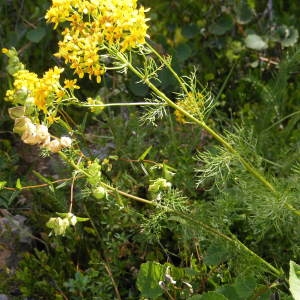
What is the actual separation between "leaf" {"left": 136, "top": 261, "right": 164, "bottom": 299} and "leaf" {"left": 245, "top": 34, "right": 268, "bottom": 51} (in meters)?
1.26

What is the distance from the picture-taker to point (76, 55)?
1.49m

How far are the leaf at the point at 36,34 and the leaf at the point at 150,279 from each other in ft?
4.05

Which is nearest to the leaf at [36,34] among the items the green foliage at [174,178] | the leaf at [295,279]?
the green foliage at [174,178]

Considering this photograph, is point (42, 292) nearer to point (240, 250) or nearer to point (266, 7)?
point (240, 250)

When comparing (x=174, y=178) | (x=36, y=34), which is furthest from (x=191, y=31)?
(x=174, y=178)

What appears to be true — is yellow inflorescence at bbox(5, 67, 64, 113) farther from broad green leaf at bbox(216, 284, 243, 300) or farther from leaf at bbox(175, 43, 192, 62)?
leaf at bbox(175, 43, 192, 62)

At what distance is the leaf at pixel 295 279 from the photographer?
56.6 inches

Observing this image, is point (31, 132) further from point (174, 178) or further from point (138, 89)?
point (138, 89)

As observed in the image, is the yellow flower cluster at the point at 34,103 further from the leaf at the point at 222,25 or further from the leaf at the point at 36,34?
the leaf at the point at 222,25

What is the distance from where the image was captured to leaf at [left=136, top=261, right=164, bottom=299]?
5.57 feet

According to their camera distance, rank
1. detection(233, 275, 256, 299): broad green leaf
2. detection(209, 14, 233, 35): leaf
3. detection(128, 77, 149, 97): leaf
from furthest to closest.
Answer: detection(209, 14, 233, 35): leaf, detection(128, 77, 149, 97): leaf, detection(233, 275, 256, 299): broad green leaf

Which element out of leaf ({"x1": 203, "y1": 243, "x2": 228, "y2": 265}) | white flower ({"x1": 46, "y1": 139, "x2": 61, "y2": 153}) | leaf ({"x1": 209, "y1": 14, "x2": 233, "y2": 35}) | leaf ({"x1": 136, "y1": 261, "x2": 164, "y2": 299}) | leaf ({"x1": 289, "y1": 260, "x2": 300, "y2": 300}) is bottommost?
leaf ({"x1": 136, "y1": 261, "x2": 164, "y2": 299})

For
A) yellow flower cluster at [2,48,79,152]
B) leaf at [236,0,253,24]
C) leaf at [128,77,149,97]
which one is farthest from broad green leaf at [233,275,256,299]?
leaf at [236,0,253,24]

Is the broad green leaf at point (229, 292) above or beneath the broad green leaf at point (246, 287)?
beneath
